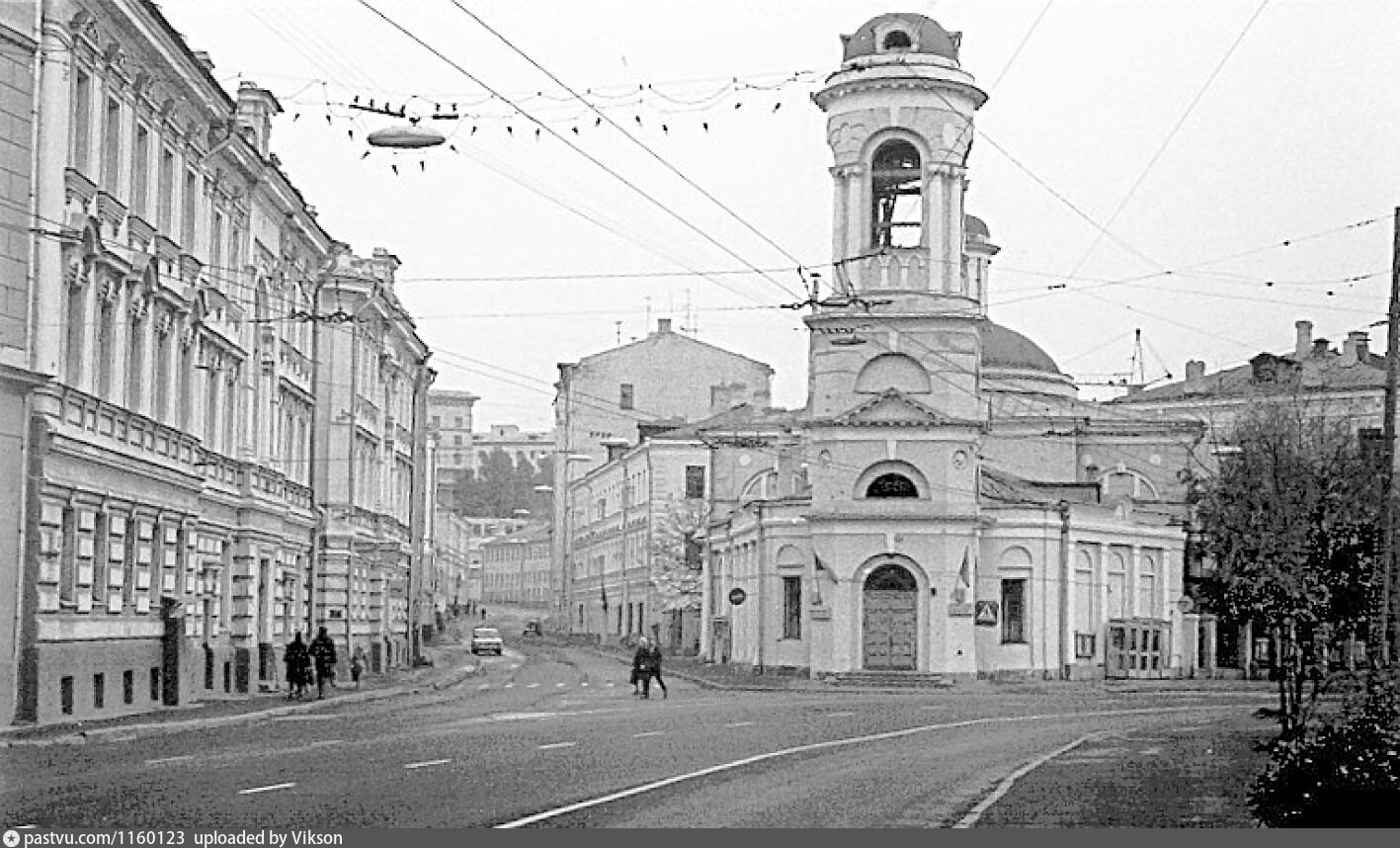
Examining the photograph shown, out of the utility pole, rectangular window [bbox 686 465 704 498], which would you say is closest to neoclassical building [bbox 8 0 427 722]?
the utility pole

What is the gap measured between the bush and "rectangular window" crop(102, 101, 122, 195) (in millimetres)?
21208

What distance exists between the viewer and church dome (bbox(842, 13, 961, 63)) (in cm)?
5834

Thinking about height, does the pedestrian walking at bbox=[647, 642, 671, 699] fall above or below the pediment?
below

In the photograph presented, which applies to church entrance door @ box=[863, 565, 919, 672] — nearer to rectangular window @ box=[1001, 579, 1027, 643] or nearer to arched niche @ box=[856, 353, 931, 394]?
rectangular window @ box=[1001, 579, 1027, 643]

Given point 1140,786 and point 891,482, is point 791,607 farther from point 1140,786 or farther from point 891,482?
point 1140,786

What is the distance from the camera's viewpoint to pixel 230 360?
46531 mm

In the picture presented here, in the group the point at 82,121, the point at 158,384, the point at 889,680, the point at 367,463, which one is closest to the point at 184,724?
the point at 158,384

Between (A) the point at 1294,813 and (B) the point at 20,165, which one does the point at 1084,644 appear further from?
(A) the point at 1294,813

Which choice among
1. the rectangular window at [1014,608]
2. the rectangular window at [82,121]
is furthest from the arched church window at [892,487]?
the rectangular window at [82,121]

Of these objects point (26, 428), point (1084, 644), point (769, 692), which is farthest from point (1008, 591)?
point (26, 428)

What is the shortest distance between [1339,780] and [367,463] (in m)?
51.5

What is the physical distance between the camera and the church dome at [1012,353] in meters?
88.7

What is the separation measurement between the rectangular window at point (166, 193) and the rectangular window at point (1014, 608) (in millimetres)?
34013

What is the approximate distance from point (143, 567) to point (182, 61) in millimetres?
8805
